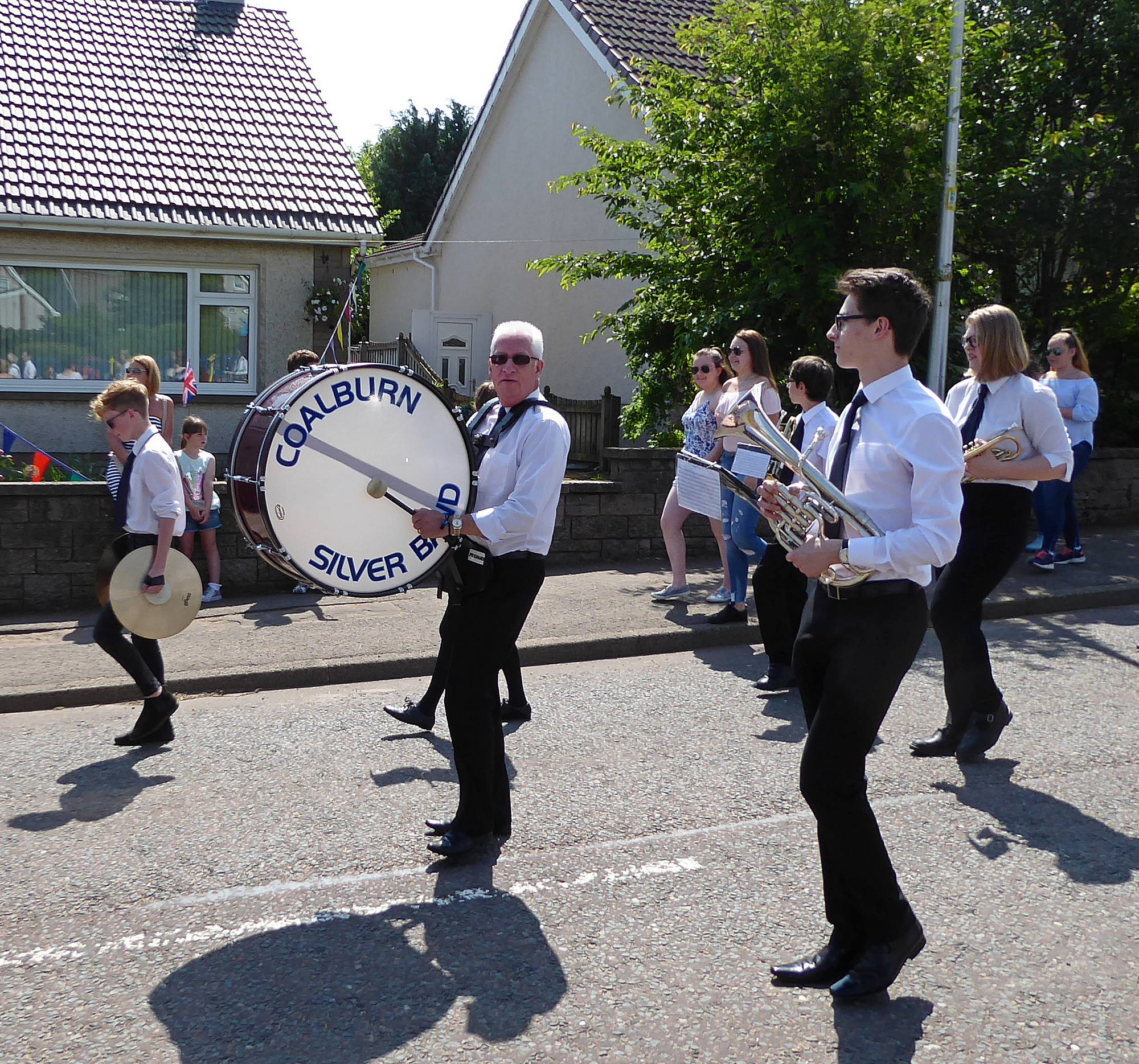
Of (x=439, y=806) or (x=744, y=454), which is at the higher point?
(x=744, y=454)

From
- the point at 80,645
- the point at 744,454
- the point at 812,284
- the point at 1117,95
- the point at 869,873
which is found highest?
the point at 1117,95

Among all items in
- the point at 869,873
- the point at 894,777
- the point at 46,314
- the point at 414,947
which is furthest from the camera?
the point at 46,314

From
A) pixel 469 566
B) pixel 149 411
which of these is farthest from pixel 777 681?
pixel 149 411

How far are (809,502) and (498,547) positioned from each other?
4.05 feet

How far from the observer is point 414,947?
3627mm

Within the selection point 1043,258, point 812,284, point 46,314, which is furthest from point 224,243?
point 1043,258

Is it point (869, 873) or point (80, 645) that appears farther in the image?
point (80, 645)

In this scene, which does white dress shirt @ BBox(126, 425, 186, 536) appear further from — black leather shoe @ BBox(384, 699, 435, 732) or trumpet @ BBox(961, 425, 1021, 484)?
trumpet @ BBox(961, 425, 1021, 484)

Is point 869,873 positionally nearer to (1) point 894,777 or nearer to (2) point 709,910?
(2) point 709,910

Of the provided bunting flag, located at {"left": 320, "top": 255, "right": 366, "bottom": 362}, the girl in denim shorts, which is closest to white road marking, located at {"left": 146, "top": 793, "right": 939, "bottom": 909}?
the girl in denim shorts

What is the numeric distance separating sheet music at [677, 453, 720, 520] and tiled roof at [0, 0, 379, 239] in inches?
297

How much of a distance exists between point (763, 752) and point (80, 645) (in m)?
4.38

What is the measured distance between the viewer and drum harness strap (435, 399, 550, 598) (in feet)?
13.5

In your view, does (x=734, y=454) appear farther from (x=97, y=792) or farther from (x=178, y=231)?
(x=178, y=231)
